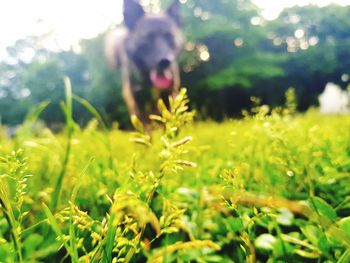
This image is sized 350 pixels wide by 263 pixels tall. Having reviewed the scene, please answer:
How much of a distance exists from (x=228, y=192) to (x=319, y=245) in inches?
9.1

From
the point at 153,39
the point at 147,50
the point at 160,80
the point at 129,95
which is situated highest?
the point at 153,39

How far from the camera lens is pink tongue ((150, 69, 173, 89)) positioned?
217 inches

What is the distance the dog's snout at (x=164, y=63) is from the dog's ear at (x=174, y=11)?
138 cm

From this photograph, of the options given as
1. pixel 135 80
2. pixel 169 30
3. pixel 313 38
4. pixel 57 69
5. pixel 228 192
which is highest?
pixel 228 192

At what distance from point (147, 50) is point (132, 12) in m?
0.68

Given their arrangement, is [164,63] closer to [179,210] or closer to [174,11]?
[174,11]

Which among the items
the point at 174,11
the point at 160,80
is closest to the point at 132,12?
the point at 174,11

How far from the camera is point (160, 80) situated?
5.61m

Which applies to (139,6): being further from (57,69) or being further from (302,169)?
(57,69)

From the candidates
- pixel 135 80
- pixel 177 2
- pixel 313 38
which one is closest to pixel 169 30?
pixel 177 2

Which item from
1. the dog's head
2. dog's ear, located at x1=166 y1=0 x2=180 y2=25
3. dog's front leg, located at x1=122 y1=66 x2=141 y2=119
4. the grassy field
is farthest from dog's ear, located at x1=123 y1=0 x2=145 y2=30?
the grassy field

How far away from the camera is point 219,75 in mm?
23625

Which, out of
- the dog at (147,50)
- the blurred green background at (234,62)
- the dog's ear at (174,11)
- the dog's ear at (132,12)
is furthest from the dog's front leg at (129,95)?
the blurred green background at (234,62)

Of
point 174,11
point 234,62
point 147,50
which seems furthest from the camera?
point 234,62
